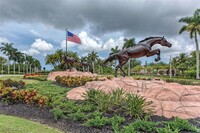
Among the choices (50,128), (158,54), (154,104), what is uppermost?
(158,54)

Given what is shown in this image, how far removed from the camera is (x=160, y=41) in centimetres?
1214

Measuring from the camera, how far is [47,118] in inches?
282

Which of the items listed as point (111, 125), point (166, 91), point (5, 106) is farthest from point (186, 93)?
point (5, 106)

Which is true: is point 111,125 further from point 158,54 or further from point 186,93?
point 158,54

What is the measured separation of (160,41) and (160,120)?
650cm

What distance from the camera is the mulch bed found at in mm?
5973

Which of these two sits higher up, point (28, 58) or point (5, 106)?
point (28, 58)

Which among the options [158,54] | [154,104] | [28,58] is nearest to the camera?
[154,104]

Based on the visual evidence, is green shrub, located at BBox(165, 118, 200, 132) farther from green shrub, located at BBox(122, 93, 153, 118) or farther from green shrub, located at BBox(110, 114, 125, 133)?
green shrub, located at BBox(110, 114, 125, 133)

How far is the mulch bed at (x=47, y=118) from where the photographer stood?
5.97m

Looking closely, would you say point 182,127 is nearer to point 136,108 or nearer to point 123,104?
point 136,108

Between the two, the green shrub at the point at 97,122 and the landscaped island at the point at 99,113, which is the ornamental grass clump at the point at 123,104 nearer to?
the landscaped island at the point at 99,113

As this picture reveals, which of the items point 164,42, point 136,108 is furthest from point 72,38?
point 136,108

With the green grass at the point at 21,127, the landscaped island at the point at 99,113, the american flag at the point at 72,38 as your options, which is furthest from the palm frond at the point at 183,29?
the green grass at the point at 21,127
